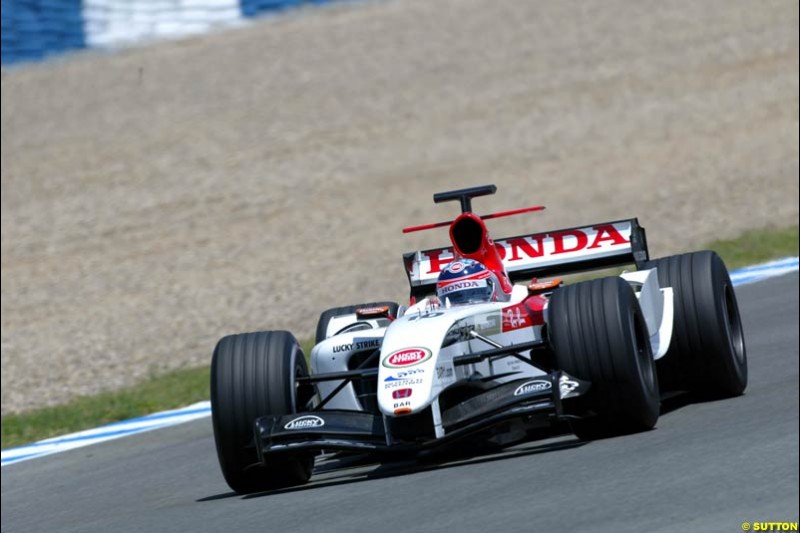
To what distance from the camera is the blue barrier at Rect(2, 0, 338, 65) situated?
69.5 ft

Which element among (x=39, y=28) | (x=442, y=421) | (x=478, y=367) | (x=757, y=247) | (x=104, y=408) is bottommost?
(x=104, y=408)

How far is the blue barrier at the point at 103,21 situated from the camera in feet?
69.5

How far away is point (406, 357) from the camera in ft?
21.6

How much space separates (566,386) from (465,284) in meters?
1.06

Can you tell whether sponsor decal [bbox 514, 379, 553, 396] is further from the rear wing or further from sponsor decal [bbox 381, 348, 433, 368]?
the rear wing

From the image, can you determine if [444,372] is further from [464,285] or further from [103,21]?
[103,21]

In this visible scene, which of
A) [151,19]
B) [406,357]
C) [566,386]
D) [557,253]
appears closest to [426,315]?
[406,357]

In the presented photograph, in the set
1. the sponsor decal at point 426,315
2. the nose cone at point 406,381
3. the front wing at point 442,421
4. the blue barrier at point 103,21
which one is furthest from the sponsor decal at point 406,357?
the blue barrier at point 103,21

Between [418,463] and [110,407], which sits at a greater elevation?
[418,463]

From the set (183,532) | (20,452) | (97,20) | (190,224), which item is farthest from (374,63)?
(183,532)

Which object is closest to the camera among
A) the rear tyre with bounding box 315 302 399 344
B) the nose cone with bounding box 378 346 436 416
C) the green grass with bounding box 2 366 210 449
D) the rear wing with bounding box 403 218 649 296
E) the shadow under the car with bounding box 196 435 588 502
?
the nose cone with bounding box 378 346 436 416

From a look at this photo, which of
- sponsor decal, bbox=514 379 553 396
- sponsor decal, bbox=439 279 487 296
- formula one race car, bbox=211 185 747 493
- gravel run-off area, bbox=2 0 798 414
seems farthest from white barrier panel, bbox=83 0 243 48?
sponsor decal, bbox=514 379 553 396

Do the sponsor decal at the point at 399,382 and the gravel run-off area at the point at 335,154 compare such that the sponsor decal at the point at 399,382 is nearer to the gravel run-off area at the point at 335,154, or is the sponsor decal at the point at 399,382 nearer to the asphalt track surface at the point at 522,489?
the asphalt track surface at the point at 522,489

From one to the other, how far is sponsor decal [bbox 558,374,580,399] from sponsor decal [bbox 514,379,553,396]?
53 mm
